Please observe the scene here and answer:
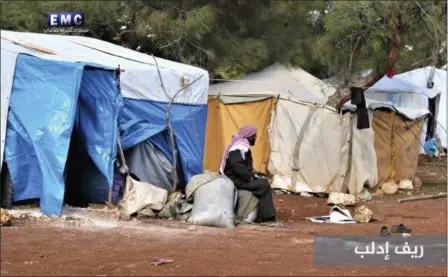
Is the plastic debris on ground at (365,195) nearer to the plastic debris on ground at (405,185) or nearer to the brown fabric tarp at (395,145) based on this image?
the brown fabric tarp at (395,145)

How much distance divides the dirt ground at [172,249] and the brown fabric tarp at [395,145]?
443 cm

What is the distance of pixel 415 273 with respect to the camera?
19.1 ft

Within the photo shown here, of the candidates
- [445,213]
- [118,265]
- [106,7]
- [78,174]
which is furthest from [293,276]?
[106,7]

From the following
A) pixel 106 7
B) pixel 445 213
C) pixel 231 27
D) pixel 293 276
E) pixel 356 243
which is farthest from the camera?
pixel 231 27

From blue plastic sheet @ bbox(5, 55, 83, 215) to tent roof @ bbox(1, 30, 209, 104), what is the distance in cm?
29

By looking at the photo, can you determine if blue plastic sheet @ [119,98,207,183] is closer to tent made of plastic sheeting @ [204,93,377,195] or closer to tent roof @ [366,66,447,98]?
tent made of plastic sheeting @ [204,93,377,195]

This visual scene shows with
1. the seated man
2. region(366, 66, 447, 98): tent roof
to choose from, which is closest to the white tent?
the seated man

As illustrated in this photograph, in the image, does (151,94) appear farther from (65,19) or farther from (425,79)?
(425,79)

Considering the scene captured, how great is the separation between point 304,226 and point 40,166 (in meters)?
3.43

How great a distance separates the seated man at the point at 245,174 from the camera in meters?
9.10

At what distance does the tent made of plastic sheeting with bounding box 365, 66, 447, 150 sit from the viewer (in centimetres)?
1794

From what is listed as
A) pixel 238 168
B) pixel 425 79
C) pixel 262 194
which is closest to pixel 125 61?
pixel 238 168

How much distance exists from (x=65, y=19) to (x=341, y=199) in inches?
234

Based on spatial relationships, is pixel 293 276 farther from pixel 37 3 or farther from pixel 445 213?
pixel 37 3
